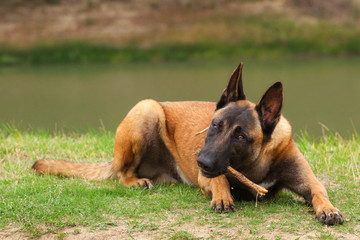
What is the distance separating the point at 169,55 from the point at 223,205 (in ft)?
97.0

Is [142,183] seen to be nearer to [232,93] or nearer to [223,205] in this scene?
[223,205]

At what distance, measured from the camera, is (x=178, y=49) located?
34781 mm

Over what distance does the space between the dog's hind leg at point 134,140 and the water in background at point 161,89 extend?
465 cm

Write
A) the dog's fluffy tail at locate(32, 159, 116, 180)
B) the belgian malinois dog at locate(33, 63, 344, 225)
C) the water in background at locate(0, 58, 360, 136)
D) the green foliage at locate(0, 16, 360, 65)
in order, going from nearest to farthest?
the belgian malinois dog at locate(33, 63, 344, 225) < the dog's fluffy tail at locate(32, 159, 116, 180) < the water in background at locate(0, 58, 360, 136) < the green foliage at locate(0, 16, 360, 65)

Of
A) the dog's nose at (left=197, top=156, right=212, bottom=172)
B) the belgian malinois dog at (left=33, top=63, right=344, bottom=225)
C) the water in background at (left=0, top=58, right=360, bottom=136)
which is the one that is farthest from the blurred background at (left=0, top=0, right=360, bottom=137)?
the dog's nose at (left=197, top=156, right=212, bottom=172)

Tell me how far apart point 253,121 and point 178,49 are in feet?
99.4

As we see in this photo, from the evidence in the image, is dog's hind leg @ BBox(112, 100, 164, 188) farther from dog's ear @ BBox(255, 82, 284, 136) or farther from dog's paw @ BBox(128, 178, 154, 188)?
dog's ear @ BBox(255, 82, 284, 136)

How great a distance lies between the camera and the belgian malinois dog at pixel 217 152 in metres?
4.78

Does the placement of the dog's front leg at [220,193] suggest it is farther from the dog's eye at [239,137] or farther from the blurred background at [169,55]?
the blurred background at [169,55]

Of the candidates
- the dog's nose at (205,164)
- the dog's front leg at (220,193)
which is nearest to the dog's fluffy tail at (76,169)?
the dog's front leg at (220,193)

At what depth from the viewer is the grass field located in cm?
445

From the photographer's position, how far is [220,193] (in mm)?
5082

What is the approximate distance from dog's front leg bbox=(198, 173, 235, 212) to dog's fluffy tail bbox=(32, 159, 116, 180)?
62.8 inches

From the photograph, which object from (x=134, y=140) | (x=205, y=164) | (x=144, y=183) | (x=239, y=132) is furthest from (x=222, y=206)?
(x=134, y=140)
